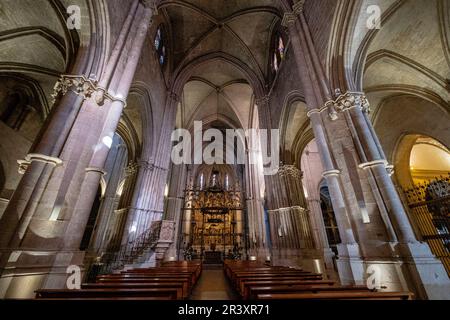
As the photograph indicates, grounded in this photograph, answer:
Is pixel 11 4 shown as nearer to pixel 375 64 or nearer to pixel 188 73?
pixel 188 73

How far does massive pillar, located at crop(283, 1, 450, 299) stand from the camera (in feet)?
11.6

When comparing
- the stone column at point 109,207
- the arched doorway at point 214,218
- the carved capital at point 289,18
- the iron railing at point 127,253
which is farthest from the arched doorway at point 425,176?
the stone column at point 109,207

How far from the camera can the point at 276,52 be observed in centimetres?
1170

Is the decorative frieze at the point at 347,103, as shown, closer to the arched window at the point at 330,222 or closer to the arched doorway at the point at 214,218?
the arched doorway at the point at 214,218

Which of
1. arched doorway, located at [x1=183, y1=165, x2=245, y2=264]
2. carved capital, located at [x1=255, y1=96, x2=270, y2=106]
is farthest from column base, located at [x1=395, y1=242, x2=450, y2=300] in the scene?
carved capital, located at [x1=255, y1=96, x2=270, y2=106]

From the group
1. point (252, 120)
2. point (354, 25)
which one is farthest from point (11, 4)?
point (252, 120)

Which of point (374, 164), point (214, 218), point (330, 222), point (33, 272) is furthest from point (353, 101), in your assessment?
point (214, 218)

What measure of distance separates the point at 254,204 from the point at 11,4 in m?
15.4

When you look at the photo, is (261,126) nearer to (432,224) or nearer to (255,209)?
(255,209)

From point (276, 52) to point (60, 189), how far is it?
40.8 ft

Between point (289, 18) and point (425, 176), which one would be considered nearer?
point (289, 18)

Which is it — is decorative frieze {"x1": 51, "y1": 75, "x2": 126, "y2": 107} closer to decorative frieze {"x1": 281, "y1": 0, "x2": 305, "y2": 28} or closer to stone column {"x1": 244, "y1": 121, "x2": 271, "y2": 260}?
decorative frieze {"x1": 281, "y1": 0, "x2": 305, "y2": 28}

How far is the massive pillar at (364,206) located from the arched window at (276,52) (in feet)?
19.0

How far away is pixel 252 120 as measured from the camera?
17.1 m
